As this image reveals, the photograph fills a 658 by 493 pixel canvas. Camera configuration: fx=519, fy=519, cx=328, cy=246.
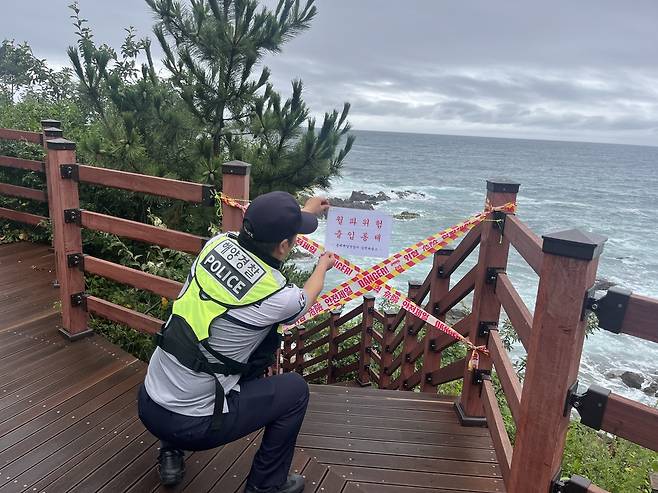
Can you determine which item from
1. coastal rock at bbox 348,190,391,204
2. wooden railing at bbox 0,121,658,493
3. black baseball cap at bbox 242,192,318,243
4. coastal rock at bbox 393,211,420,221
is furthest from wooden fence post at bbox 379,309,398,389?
coastal rock at bbox 348,190,391,204

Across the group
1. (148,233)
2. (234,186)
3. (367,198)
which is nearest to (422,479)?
(234,186)

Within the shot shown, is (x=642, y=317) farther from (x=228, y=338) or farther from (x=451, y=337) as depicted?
(x=451, y=337)

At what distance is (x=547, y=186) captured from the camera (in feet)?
198

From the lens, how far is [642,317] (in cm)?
149

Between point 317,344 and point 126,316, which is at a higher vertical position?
point 126,316

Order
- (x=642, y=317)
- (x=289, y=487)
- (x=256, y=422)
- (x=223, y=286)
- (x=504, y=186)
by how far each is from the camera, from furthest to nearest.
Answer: (x=504, y=186), (x=289, y=487), (x=256, y=422), (x=223, y=286), (x=642, y=317)

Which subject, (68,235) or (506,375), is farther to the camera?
(68,235)

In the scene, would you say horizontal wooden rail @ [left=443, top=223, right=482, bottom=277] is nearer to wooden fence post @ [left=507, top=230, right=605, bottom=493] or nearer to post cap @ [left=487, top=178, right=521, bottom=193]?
post cap @ [left=487, top=178, right=521, bottom=193]

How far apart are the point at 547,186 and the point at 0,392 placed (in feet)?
210

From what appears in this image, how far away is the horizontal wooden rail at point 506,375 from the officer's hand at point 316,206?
1.19 m

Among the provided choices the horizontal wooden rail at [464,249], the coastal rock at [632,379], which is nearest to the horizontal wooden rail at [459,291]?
the horizontal wooden rail at [464,249]

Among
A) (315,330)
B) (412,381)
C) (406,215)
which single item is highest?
(412,381)

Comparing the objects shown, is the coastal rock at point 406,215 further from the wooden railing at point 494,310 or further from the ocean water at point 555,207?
the wooden railing at point 494,310

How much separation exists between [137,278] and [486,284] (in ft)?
7.32
